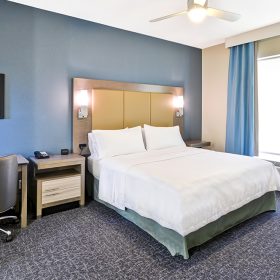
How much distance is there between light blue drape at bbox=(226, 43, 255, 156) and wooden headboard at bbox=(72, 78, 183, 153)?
42.0 inches

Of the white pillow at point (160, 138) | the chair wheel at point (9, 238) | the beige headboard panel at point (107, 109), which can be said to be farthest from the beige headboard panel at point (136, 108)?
the chair wheel at point (9, 238)

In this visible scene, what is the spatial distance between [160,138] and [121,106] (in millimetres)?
851

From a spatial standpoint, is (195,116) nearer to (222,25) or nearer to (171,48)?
(171,48)

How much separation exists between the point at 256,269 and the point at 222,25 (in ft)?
11.3

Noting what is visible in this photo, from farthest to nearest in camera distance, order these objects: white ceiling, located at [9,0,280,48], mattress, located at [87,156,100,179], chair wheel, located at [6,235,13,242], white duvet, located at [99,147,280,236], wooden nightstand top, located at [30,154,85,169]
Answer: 1. mattress, located at [87,156,100,179]
2. white ceiling, located at [9,0,280,48]
3. wooden nightstand top, located at [30,154,85,169]
4. chair wheel, located at [6,235,13,242]
5. white duvet, located at [99,147,280,236]

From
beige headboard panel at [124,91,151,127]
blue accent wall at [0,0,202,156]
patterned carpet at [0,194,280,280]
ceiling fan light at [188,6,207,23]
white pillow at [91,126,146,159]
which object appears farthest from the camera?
beige headboard panel at [124,91,151,127]

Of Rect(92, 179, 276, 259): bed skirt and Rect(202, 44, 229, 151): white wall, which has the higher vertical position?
Rect(202, 44, 229, 151): white wall

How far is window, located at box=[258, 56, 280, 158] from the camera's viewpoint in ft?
13.1

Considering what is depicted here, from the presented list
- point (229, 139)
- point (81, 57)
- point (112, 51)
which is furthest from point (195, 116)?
point (81, 57)

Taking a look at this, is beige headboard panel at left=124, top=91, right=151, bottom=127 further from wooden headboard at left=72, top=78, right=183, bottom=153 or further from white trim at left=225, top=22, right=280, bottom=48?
white trim at left=225, top=22, right=280, bottom=48

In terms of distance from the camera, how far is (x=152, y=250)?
216 centimetres

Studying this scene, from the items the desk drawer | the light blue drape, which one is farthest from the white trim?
the desk drawer

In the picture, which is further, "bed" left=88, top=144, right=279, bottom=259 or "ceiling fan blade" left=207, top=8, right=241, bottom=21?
"ceiling fan blade" left=207, top=8, right=241, bottom=21

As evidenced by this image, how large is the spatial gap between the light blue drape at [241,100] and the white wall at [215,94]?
27 cm
